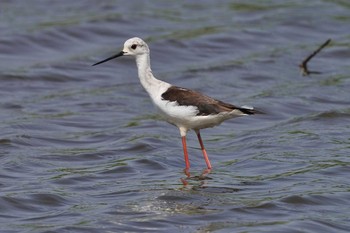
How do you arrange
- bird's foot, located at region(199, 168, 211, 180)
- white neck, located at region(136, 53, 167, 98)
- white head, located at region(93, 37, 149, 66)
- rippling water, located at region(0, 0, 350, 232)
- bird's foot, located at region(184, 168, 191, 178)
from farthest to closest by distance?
white head, located at region(93, 37, 149, 66)
white neck, located at region(136, 53, 167, 98)
bird's foot, located at region(184, 168, 191, 178)
bird's foot, located at region(199, 168, 211, 180)
rippling water, located at region(0, 0, 350, 232)

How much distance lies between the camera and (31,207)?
30.9ft

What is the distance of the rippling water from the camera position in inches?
367

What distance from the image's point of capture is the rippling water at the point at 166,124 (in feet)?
30.6

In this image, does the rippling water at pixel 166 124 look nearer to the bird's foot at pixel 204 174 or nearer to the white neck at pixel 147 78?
the bird's foot at pixel 204 174

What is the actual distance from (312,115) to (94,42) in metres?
5.51

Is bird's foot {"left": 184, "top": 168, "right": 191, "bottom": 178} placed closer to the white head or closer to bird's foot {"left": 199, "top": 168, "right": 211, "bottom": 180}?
bird's foot {"left": 199, "top": 168, "right": 211, "bottom": 180}

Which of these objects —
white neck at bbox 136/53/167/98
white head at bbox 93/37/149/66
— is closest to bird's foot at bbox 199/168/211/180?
white neck at bbox 136/53/167/98

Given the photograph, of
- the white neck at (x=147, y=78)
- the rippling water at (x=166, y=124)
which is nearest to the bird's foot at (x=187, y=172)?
the rippling water at (x=166, y=124)

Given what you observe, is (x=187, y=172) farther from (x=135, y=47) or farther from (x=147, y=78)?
(x=135, y=47)

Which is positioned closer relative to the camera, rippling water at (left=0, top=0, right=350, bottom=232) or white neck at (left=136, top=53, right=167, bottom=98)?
rippling water at (left=0, top=0, right=350, bottom=232)

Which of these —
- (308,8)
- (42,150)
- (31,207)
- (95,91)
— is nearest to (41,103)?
(95,91)

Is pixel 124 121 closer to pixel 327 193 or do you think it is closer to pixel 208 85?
pixel 208 85

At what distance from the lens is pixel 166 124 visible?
43.8 feet

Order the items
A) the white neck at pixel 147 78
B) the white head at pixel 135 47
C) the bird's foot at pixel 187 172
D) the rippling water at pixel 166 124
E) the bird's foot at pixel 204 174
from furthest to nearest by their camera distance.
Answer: the white head at pixel 135 47
the white neck at pixel 147 78
the bird's foot at pixel 187 172
the bird's foot at pixel 204 174
the rippling water at pixel 166 124
